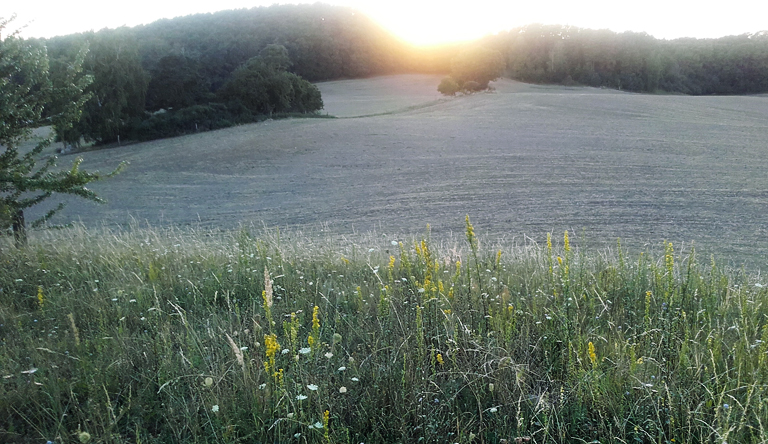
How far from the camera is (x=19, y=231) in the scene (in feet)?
20.4

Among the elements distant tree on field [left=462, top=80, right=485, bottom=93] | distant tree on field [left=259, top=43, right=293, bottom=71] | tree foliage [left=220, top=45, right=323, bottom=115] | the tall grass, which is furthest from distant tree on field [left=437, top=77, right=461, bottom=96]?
the tall grass

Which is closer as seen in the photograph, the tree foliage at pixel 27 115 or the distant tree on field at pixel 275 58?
the tree foliage at pixel 27 115

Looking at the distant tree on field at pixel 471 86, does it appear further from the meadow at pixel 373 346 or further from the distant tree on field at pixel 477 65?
the meadow at pixel 373 346

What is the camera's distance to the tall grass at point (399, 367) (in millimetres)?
2336

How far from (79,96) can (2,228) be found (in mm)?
1746

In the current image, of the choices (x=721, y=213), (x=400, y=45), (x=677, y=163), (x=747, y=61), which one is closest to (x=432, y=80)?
(x=400, y=45)

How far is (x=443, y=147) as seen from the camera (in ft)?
78.8

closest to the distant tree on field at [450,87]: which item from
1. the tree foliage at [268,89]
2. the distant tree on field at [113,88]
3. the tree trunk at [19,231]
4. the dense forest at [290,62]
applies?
the dense forest at [290,62]

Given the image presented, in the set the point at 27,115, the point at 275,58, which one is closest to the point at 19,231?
the point at 27,115

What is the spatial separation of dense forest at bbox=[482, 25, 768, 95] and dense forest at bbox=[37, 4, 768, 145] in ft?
0.32

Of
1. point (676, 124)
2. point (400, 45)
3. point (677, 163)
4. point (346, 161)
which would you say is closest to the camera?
point (677, 163)

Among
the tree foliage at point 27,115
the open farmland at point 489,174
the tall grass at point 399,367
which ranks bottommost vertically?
the open farmland at point 489,174

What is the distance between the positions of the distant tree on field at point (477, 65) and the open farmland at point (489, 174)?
10.9 m

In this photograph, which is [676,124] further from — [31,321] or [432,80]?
[432,80]
